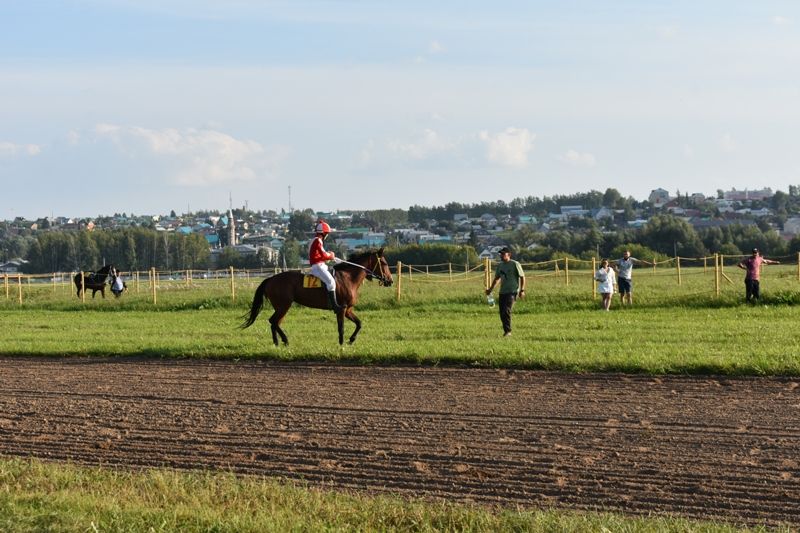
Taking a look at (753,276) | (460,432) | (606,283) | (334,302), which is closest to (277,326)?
(334,302)

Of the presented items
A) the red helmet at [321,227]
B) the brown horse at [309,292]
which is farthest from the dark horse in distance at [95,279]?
the red helmet at [321,227]

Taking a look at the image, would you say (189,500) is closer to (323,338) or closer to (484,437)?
(484,437)

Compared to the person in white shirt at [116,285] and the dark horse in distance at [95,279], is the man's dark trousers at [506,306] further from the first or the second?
the dark horse in distance at [95,279]

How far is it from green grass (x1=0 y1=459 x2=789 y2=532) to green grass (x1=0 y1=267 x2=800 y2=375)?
7.96 m

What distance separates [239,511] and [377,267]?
1275cm

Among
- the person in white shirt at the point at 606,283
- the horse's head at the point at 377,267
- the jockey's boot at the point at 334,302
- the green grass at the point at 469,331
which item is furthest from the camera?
the person in white shirt at the point at 606,283

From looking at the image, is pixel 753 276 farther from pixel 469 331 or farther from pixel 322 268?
pixel 322 268

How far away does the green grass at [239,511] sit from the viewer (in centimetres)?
707

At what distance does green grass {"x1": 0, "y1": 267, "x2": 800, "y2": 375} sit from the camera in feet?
52.9

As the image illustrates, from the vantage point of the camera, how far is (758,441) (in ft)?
32.3

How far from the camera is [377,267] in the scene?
2016 cm

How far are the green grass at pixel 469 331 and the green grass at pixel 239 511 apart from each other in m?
7.96

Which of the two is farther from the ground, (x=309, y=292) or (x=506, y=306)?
(x=309, y=292)

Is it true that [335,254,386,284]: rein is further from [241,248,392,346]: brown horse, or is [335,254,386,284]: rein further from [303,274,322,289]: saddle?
[303,274,322,289]: saddle
